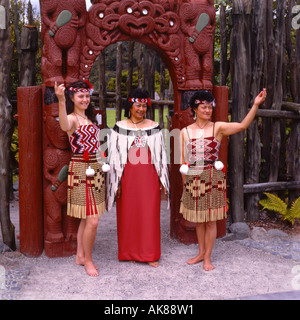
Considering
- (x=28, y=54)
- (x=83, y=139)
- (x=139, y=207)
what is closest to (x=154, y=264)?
(x=139, y=207)

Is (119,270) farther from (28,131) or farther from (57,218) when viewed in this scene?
(28,131)

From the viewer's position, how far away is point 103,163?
4113 millimetres

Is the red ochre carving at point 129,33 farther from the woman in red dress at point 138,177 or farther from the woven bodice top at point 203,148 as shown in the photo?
the woven bodice top at point 203,148

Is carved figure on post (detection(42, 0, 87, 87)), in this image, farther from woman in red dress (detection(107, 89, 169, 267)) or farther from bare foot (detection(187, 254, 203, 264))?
bare foot (detection(187, 254, 203, 264))

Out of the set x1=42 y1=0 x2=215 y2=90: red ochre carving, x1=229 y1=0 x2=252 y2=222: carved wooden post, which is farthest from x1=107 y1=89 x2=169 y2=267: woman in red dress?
x1=229 y1=0 x2=252 y2=222: carved wooden post

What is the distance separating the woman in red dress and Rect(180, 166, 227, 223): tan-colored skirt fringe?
334mm

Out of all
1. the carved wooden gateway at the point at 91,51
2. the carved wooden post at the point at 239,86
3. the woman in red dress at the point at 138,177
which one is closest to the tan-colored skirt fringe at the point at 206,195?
the woman in red dress at the point at 138,177

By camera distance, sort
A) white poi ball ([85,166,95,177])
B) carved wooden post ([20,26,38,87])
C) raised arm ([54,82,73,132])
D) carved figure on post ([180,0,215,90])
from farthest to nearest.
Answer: carved wooden post ([20,26,38,87])
carved figure on post ([180,0,215,90])
white poi ball ([85,166,95,177])
raised arm ([54,82,73,132])

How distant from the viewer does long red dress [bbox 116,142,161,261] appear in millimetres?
4207

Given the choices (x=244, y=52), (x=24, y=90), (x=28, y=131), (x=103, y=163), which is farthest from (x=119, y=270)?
(x=244, y=52)

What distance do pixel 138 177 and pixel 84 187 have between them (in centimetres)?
57

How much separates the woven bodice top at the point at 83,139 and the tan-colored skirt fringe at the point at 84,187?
0.06 metres

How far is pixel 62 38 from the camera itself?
4.17m
